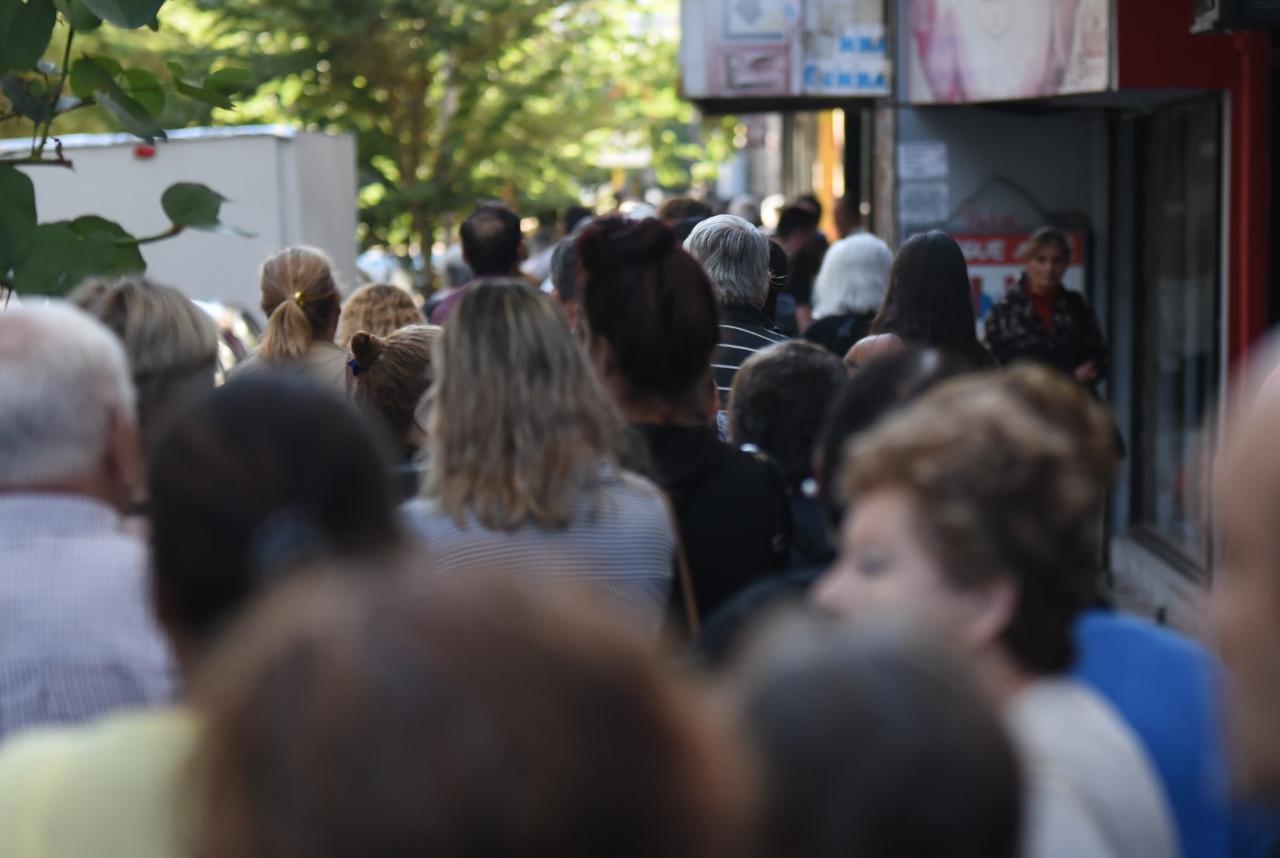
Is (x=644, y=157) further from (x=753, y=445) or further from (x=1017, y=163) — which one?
(x=753, y=445)

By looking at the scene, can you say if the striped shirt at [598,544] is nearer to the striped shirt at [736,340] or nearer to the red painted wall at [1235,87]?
the striped shirt at [736,340]

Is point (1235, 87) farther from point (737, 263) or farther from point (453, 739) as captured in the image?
point (453, 739)

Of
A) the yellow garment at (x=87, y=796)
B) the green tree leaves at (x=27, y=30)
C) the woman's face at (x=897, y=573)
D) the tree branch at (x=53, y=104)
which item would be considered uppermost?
the green tree leaves at (x=27, y=30)

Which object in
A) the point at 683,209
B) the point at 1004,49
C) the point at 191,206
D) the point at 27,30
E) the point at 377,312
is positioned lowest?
the point at 377,312

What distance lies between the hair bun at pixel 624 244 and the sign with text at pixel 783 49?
7.31 m

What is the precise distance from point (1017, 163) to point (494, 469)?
857 centimetres

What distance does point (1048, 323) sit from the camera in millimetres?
9172

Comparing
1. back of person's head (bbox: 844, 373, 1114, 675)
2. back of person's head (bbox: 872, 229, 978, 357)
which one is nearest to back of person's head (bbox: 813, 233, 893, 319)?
back of person's head (bbox: 872, 229, 978, 357)

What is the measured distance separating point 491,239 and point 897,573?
5.67 metres

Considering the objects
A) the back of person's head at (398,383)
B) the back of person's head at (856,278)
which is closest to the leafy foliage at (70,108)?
the back of person's head at (398,383)

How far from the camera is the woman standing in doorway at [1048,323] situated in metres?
9.12

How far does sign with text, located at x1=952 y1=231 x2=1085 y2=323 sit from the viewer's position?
1092 cm

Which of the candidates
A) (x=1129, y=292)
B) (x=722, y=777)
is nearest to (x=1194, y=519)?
Answer: (x=1129, y=292)

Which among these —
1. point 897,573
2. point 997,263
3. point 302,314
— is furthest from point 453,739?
point 997,263
